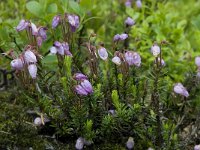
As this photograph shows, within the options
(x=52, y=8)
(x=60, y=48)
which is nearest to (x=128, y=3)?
(x=52, y=8)

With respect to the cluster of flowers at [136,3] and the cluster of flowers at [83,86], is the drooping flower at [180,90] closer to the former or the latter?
the cluster of flowers at [83,86]

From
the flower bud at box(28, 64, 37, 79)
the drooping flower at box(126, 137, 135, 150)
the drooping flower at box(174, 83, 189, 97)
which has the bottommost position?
the drooping flower at box(126, 137, 135, 150)

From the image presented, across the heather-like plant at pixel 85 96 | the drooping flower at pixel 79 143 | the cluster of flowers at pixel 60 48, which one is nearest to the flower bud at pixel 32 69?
the heather-like plant at pixel 85 96

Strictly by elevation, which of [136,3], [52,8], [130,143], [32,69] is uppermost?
[52,8]

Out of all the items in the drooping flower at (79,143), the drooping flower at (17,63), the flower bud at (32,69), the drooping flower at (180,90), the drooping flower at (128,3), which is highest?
the drooping flower at (17,63)

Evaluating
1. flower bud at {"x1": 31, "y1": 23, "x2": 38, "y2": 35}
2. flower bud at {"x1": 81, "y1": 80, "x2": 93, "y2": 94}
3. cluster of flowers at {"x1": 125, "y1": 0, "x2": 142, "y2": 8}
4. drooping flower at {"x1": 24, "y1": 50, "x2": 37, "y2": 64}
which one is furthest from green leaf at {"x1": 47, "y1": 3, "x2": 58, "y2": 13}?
cluster of flowers at {"x1": 125, "y1": 0, "x2": 142, "y2": 8}

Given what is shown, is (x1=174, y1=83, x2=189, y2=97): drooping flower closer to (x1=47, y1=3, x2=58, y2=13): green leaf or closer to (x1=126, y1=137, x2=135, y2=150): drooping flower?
(x1=126, y1=137, x2=135, y2=150): drooping flower

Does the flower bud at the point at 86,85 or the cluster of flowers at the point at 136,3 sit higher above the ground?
the flower bud at the point at 86,85

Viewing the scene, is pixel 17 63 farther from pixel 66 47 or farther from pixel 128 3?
pixel 128 3

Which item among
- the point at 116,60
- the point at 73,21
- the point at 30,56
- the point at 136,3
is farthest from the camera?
the point at 136,3

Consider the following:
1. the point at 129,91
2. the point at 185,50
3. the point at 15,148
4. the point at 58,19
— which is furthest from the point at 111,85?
the point at 185,50
